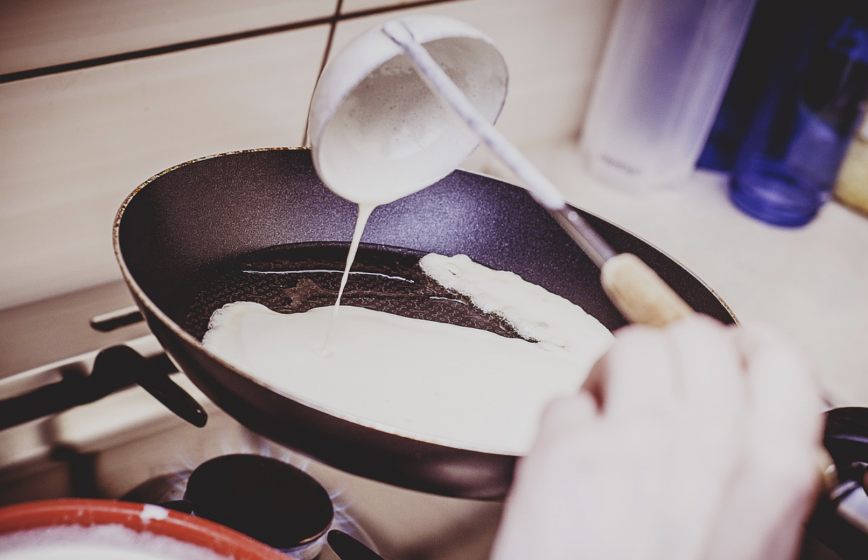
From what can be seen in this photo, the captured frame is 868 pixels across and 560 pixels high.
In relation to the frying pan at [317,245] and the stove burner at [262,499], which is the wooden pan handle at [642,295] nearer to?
the frying pan at [317,245]

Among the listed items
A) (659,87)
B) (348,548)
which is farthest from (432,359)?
(659,87)

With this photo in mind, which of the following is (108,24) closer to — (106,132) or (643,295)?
(106,132)

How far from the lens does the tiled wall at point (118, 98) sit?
0.55 meters

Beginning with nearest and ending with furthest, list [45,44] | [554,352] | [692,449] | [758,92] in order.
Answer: [692,449]
[45,44]
[554,352]
[758,92]

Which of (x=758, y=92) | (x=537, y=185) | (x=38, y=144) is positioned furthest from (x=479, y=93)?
(x=758, y=92)

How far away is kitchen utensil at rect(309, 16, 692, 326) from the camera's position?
18.1 inches

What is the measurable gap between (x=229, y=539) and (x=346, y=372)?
21 cm

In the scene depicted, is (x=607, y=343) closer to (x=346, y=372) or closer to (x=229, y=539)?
(x=346, y=372)

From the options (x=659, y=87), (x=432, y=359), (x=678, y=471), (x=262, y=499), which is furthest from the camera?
(x=659, y=87)

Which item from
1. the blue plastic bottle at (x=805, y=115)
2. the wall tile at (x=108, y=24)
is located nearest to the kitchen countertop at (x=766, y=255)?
the blue plastic bottle at (x=805, y=115)

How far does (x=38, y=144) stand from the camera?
577mm

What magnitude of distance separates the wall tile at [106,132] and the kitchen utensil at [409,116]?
0.57 ft

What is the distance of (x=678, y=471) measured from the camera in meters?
0.27

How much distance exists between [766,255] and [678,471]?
0.72 meters
